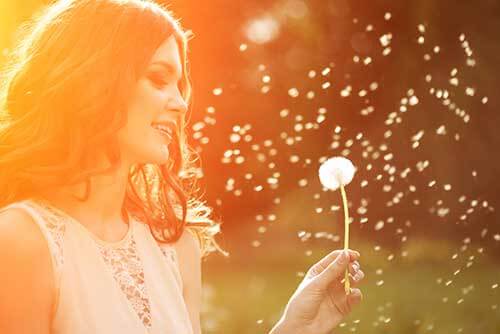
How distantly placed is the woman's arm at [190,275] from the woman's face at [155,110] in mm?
262

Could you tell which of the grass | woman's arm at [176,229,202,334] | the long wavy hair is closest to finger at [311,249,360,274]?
woman's arm at [176,229,202,334]

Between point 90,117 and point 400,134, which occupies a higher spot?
point 400,134

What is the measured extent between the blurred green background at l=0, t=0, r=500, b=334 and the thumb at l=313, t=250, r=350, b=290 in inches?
166

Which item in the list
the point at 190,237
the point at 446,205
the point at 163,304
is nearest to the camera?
the point at 163,304

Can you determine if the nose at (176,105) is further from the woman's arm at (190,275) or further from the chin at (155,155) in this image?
the woman's arm at (190,275)

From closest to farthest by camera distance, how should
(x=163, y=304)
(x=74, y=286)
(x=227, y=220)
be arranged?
1. (x=74, y=286)
2. (x=163, y=304)
3. (x=227, y=220)

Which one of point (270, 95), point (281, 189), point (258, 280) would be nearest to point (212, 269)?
point (258, 280)

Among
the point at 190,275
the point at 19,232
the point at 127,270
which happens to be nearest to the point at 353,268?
the point at 190,275

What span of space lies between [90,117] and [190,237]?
14.7 inches

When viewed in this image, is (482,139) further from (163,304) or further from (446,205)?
(163,304)

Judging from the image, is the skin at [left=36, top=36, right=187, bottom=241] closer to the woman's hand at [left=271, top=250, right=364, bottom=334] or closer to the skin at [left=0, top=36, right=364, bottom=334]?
the skin at [left=0, top=36, right=364, bottom=334]

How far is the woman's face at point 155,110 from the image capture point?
5.40ft

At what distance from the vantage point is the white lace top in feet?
5.09

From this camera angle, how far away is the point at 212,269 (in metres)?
5.89
